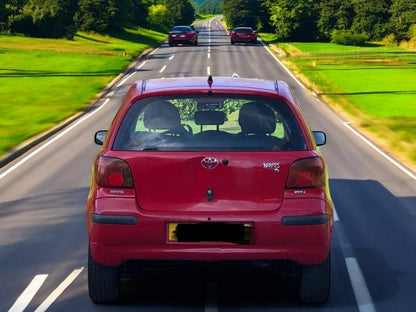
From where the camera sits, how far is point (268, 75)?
1545 inches

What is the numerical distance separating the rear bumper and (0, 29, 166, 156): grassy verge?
1030 centimetres

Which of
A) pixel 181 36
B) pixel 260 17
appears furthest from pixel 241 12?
pixel 181 36

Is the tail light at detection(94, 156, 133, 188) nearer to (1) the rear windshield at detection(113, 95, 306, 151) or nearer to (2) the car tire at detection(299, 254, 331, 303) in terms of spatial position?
(1) the rear windshield at detection(113, 95, 306, 151)

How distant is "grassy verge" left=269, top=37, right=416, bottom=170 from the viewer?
18969 millimetres

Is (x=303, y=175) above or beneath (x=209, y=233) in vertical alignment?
above

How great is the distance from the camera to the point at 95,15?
74.5m

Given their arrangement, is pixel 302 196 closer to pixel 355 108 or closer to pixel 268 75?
pixel 355 108

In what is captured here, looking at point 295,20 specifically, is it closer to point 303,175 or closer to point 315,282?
point 315,282

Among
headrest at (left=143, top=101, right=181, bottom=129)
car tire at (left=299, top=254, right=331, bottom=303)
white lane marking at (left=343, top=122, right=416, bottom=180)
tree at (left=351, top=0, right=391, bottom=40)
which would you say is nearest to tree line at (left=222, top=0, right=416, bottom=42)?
tree at (left=351, top=0, right=391, bottom=40)

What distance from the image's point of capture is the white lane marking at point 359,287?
612 cm

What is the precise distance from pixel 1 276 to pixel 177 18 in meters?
111

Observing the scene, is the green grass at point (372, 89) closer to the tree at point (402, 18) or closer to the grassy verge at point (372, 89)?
the grassy verge at point (372, 89)

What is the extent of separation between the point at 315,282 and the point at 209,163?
1.32 meters

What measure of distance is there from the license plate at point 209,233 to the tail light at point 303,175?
45cm
